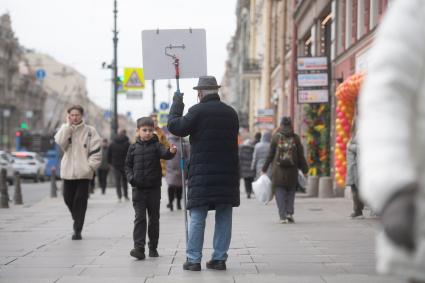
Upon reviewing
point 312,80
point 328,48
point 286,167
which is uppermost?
point 328,48

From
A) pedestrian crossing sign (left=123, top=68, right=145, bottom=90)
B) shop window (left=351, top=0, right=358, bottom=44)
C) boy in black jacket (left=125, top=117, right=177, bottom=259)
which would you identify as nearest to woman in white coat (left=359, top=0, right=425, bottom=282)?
boy in black jacket (left=125, top=117, right=177, bottom=259)

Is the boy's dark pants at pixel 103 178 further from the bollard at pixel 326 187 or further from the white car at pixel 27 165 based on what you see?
the white car at pixel 27 165

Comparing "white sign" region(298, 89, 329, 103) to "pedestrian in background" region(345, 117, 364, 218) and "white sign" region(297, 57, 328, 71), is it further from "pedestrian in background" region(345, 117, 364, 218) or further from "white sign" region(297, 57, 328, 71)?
"pedestrian in background" region(345, 117, 364, 218)

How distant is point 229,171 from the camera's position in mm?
8266

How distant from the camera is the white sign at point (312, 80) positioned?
81.1 ft

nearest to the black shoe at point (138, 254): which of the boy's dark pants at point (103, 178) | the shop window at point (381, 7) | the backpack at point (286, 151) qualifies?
the backpack at point (286, 151)

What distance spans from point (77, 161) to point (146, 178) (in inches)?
93.9

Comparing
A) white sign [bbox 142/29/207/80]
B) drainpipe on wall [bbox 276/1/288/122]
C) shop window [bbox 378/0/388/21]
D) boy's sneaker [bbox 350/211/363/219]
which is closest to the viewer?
white sign [bbox 142/29/207/80]

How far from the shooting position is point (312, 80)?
81.7 feet

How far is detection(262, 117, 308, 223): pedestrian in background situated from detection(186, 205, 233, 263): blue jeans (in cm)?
613

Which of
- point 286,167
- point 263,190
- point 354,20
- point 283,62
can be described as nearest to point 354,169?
point 286,167

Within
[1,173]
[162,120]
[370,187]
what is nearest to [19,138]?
[162,120]

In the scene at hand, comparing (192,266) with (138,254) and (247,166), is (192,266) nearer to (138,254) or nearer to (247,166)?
(138,254)

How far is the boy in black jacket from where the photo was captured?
953 cm
